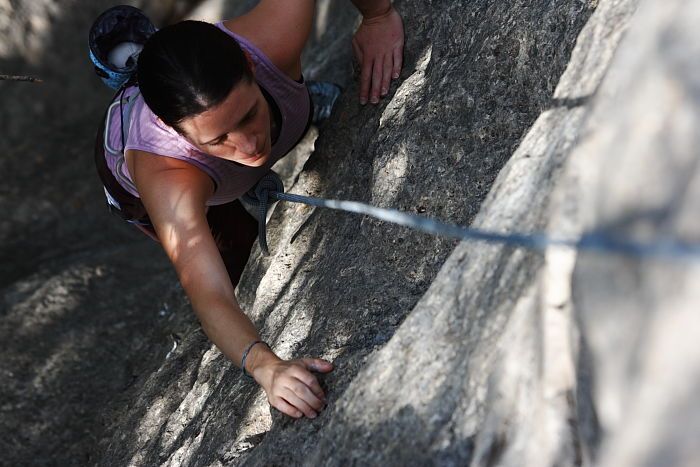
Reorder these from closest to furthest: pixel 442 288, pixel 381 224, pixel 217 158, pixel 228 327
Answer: pixel 442 288
pixel 228 327
pixel 381 224
pixel 217 158

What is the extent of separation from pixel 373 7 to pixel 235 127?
64 centimetres

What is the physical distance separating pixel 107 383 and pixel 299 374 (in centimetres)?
127

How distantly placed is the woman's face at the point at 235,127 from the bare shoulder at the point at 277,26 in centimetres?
26

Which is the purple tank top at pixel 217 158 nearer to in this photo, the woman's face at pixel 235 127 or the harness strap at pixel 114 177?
the harness strap at pixel 114 177

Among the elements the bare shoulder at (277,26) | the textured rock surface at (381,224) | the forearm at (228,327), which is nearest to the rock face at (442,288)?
the textured rock surface at (381,224)

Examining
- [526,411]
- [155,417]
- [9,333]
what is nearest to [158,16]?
[9,333]

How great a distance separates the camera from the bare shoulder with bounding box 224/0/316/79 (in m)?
1.94

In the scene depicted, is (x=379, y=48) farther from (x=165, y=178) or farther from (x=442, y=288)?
(x=442, y=288)

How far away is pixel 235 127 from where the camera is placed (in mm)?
1646

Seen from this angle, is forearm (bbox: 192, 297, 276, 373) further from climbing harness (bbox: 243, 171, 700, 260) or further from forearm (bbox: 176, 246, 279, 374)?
climbing harness (bbox: 243, 171, 700, 260)

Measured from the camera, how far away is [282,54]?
1979mm

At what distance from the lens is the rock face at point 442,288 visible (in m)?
0.85

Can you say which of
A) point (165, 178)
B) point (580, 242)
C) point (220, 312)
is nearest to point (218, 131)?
point (165, 178)

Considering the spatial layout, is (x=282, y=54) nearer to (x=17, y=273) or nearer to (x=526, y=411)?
(x=526, y=411)
